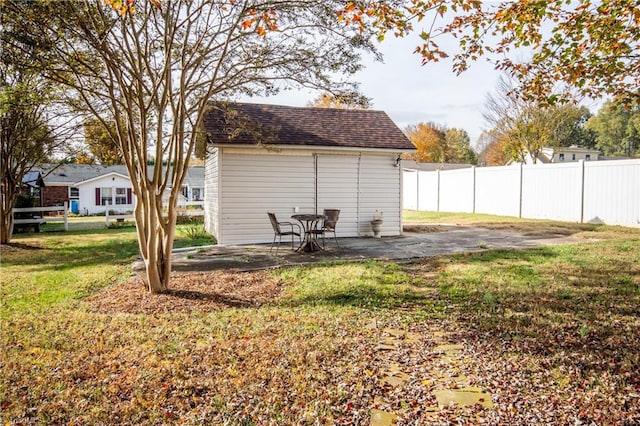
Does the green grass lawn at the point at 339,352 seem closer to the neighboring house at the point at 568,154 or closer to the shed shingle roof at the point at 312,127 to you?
the shed shingle roof at the point at 312,127

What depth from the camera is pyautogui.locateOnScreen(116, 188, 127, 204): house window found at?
30070mm

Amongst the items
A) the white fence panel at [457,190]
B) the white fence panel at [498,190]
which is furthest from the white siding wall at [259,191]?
the white fence panel at [457,190]

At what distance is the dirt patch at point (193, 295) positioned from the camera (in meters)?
5.38

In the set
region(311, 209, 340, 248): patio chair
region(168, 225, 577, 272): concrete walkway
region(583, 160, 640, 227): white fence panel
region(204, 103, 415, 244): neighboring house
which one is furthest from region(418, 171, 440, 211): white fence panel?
region(311, 209, 340, 248): patio chair

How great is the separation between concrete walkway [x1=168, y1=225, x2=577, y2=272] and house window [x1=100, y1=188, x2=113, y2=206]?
75.4 ft

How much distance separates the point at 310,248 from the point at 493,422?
23.2 feet

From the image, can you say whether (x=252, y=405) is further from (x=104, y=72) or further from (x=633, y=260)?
(x=633, y=260)

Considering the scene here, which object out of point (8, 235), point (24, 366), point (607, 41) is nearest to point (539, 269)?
point (607, 41)

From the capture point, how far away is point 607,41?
5070mm

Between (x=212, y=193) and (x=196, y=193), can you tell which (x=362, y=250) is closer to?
(x=212, y=193)

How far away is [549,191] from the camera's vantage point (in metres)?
16.0

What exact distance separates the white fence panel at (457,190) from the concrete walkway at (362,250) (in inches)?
318

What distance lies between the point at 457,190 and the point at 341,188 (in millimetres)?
11795

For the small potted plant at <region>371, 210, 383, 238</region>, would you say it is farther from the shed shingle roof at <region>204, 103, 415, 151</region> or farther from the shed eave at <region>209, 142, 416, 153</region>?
the shed shingle roof at <region>204, 103, 415, 151</region>
